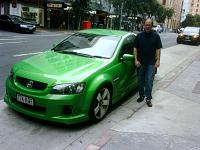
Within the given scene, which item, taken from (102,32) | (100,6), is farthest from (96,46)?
(100,6)

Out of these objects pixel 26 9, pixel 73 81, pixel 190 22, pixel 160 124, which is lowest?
pixel 190 22

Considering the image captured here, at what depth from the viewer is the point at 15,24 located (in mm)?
26953

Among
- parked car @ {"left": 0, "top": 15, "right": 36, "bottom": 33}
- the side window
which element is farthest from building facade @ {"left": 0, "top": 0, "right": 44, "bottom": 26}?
the side window

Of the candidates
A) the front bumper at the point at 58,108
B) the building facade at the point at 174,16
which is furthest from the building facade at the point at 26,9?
the building facade at the point at 174,16

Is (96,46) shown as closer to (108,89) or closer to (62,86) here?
(108,89)

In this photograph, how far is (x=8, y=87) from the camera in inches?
215

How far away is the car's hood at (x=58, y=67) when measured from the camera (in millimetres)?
5090

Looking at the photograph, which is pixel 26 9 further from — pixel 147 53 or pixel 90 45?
pixel 147 53

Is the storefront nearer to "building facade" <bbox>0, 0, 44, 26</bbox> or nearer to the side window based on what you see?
"building facade" <bbox>0, 0, 44, 26</bbox>

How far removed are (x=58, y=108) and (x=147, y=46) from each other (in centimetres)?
253

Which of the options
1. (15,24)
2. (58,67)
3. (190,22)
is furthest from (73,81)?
(190,22)

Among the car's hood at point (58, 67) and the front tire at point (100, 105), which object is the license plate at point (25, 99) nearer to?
the car's hood at point (58, 67)

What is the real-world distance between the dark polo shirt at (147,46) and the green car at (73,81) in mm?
276

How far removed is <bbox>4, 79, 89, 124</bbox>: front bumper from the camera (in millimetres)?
A: 4867
